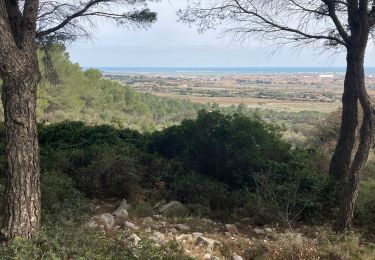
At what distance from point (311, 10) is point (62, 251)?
580 cm

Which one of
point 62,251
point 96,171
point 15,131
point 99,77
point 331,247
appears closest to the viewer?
point 62,251

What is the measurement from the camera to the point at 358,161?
211 inches

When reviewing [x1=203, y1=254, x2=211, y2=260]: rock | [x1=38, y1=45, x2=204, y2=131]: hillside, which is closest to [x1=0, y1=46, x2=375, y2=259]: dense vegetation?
[x1=203, y1=254, x2=211, y2=260]: rock

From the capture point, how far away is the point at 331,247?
15.4 ft

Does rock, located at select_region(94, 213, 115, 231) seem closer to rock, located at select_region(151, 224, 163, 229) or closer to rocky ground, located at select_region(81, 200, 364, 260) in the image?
rocky ground, located at select_region(81, 200, 364, 260)

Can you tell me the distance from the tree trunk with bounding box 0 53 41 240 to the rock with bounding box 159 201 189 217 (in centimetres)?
244

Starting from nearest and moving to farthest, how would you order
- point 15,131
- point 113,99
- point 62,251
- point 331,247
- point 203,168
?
point 62,251, point 15,131, point 331,247, point 203,168, point 113,99

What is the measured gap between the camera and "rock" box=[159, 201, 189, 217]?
6188mm

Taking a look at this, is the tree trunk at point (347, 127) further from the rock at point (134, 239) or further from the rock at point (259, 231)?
the rock at point (134, 239)

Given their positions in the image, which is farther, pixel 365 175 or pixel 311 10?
pixel 365 175

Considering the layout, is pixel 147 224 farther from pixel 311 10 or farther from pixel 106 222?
pixel 311 10

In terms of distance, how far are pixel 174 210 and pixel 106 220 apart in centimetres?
125

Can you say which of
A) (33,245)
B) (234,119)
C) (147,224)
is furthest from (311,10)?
(33,245)

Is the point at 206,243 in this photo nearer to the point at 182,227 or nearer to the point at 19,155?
the point at 182,227
